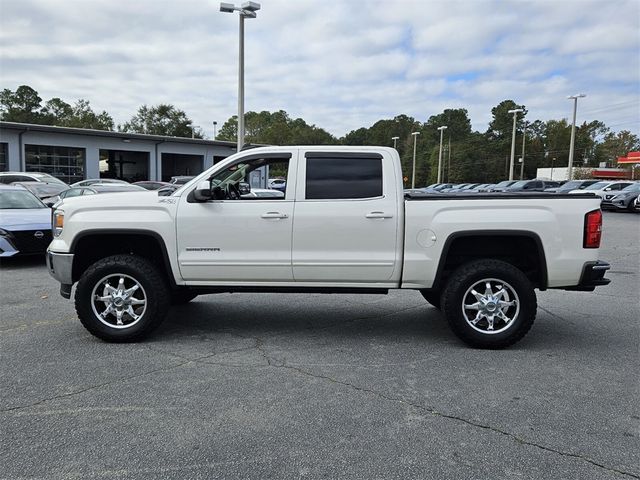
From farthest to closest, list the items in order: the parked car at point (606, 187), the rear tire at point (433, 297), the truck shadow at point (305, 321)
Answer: the parked car at point (606, 187), the rear tire at point (433, 297), the truck shadow at point (305, 321)

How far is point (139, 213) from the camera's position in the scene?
5.32 meters

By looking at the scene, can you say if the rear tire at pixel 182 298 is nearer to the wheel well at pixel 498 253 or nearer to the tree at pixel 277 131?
the wheel well at pixel 498 253

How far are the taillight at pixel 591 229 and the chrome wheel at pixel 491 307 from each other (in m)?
0.84

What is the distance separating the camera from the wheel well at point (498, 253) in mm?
5230

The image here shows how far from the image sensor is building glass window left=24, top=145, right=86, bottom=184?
3659 centimetres

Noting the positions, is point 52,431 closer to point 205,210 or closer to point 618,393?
point 205,210

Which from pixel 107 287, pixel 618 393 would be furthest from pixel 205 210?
pixel 618 393

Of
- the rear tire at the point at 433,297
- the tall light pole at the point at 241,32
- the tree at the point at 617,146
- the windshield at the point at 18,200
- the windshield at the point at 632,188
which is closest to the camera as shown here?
the rear tire at the point at 433,297

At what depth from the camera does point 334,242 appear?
523cm

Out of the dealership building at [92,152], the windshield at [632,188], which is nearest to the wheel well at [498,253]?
the windshield at [632,188]

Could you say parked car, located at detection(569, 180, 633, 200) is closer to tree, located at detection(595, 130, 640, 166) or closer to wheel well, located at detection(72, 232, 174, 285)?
wheel well, located at detection(72, 232, 174, 285)

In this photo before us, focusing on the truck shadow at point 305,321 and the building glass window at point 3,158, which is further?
the building glass window at point 3,158

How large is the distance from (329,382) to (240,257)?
5.29 ft

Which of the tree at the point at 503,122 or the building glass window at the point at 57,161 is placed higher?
the tree at the point at 503,122
